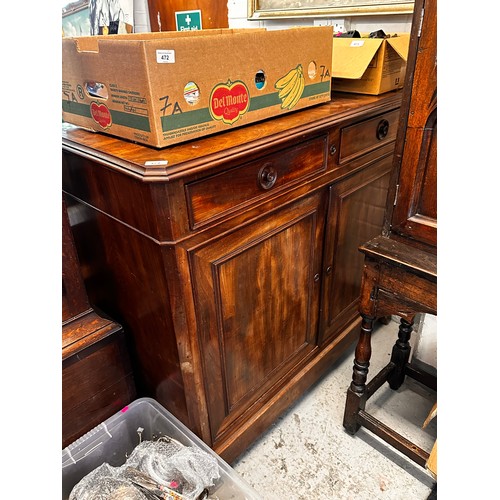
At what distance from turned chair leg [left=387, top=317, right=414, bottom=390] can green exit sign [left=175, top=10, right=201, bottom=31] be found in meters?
1.31

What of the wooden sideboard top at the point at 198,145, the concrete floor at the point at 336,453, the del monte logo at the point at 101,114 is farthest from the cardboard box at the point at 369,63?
the concrete floor at the point at 336,453

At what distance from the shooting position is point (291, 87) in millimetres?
1059

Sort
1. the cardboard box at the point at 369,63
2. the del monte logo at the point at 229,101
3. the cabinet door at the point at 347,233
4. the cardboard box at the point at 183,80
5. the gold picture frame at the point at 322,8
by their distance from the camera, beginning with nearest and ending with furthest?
the cardboard box at the point at 183,80 < the del monte logo at the point at 229,101 < the cardboard box at the point at 369,63 < the cabinet door at the point at 347,233 < the gold picture frame at the point at 322,8

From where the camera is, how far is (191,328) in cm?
96

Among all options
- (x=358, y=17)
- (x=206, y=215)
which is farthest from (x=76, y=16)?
(x=206, y=215)

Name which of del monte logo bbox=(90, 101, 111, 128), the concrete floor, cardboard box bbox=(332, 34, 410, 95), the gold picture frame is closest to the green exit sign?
the gold picture frame

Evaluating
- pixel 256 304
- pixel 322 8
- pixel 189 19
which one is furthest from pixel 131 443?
pixel 322 8

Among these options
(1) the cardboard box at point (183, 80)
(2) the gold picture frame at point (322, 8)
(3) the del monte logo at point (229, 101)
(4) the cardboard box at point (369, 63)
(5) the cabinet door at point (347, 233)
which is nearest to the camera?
(1) the cardboard box at point (183, 80)

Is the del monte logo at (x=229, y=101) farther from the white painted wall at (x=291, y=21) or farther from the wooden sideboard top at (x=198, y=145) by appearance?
the white painted wall at (x=291, y=21)

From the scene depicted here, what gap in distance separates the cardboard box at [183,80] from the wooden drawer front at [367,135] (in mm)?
221

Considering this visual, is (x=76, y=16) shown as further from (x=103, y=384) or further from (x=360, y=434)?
(x=360, y=434)

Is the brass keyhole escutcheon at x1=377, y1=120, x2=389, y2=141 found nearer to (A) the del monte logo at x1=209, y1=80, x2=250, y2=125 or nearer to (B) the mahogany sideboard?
(B) the mahogany sideboard

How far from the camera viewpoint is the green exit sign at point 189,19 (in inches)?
57.6

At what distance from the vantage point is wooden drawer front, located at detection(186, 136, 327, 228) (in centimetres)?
86
